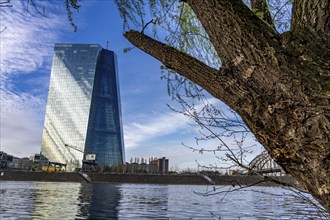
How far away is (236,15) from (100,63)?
384 ft

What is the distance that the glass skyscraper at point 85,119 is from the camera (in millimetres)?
111875

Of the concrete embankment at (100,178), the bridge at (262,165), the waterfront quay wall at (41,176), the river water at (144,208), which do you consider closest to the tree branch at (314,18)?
the bridge at (262,165)

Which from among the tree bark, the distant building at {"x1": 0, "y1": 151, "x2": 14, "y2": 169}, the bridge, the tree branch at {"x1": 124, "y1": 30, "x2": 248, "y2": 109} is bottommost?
the bridge

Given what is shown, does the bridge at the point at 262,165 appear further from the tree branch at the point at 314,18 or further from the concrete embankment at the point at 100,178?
the concrete embankment at the point at 100,178

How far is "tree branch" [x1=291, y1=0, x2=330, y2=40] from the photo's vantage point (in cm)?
150

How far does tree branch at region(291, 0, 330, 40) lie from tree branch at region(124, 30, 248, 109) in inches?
17.2

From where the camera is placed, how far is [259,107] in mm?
1445

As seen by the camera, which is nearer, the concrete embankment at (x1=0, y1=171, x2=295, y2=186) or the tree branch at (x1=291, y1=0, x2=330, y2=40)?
the tree branch at (x1=291, y1=0, x2=330, y2=40)

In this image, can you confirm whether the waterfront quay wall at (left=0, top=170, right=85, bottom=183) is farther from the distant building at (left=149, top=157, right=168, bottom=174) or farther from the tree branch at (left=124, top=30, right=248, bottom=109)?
the tree branch at (left=124, top=30, right=248, bottom=109)

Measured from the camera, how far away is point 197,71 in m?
1.73

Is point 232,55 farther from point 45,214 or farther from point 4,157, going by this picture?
point 4,157

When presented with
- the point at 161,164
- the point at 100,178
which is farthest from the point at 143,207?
the point at 161,164

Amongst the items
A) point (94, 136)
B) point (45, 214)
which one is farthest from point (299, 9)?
point (94, 136)

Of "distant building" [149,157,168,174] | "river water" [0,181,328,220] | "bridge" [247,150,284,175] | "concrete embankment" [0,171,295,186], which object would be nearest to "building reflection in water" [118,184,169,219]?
"river water" [0,181,328,220]
